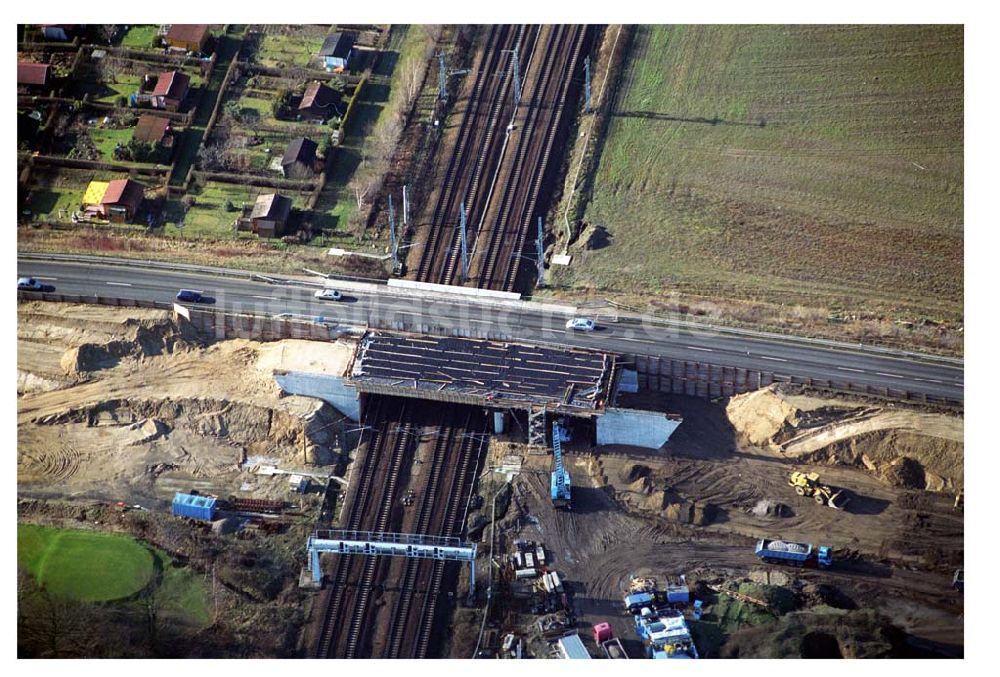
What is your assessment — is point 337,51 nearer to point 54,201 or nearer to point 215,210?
point 215,210

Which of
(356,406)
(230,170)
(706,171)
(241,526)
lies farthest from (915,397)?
(230,170)

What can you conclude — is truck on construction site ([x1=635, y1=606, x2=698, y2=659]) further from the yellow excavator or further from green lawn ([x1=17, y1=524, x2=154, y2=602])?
green lawn ([x1=17, y1=524, x2=154, y2=602])

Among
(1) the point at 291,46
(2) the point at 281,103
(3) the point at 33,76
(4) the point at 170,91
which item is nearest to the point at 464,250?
(2) the point at 281,103

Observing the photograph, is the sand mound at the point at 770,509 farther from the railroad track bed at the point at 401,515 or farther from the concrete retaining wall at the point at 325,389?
the concrete retaining wall at the point at 325,389

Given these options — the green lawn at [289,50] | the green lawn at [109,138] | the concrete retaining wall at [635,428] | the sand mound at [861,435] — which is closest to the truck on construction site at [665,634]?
the concrete retaining wall at [635,428]

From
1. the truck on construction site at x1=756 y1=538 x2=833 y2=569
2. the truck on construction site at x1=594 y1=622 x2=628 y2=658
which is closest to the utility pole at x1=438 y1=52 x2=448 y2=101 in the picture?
the truck on construction site at x1=756 y1=538 x2=833 y2=569

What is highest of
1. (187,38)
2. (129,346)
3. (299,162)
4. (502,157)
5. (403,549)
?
(187,38)

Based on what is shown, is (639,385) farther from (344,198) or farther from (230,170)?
(230,170)
